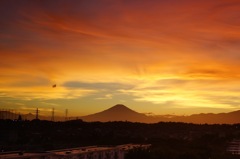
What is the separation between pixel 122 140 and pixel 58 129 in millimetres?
29436

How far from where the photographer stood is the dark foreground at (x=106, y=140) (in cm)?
8138

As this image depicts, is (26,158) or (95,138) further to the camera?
(95,138)

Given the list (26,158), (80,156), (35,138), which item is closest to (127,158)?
(80,156)

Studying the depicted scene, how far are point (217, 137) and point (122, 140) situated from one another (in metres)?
38.0

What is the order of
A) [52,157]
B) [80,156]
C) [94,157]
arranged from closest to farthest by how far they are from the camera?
[52,157] < [80,156] < [94,157]

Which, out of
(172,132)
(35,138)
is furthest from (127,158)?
(172,132)

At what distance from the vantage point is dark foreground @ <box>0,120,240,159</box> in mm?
81375

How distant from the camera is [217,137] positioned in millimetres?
142500

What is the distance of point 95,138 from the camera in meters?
118

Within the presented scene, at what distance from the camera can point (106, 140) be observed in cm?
11575

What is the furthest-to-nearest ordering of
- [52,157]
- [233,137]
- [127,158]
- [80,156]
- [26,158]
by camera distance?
[233,137]
[127,158]
[80,156]
[52,157]
[26,158]

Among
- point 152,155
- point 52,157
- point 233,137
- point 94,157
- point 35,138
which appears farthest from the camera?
point 233,137

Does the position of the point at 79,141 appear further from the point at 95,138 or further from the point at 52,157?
the point at 52,157

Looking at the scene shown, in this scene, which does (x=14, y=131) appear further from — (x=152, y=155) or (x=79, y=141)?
(x=152, y=155)
